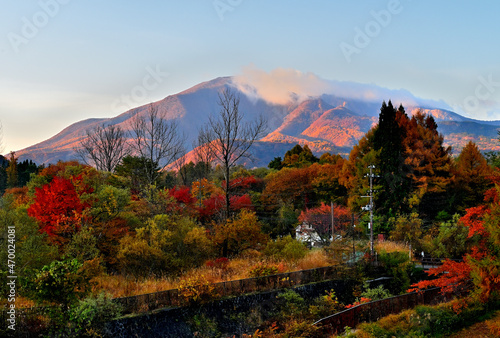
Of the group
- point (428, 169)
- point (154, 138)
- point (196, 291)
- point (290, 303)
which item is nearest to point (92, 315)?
point (196, 291)

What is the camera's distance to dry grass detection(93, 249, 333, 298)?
16.0 m

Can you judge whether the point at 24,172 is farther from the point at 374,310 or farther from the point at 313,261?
the point at 374,310

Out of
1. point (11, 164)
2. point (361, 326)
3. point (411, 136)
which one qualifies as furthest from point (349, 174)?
point (11, 164)

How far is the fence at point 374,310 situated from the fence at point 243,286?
13.0ft

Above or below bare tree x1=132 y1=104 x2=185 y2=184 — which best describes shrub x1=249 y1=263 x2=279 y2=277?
below

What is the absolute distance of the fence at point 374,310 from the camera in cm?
1490

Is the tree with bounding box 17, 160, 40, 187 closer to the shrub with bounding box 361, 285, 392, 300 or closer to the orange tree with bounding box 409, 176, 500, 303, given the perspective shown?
the shrub with bounding box 361, 285, 392, 300

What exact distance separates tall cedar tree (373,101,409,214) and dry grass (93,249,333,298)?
18.4 metres

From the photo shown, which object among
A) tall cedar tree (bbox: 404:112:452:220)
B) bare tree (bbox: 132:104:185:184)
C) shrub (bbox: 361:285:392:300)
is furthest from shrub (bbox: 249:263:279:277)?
tall cedar tree (bbox: 404:112:452:220)

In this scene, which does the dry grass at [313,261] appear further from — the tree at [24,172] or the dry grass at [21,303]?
the tree at [24,172]

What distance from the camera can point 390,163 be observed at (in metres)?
41.0

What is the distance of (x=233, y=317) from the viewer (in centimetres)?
1639

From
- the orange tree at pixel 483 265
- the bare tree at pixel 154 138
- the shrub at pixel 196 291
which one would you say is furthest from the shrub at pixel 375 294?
the bare tree at pixel 154 138

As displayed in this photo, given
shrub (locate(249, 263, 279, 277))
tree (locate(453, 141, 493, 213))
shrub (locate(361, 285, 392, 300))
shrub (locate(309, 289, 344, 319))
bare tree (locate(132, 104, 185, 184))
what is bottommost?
shrub (locate(361, 285, 392, 300))
